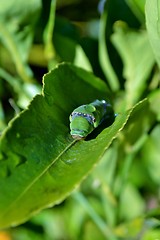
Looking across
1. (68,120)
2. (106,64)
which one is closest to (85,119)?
(68,120)

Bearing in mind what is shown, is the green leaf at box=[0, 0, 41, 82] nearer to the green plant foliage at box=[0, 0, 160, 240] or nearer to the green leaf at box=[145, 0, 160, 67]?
the green plant foliage at box=[0, 0, 160, 240]

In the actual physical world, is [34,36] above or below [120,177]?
above

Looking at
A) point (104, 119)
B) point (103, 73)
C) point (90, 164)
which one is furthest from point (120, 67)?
point (90, 164)

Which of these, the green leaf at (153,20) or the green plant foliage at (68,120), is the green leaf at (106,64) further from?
the green leaf at (153,20)

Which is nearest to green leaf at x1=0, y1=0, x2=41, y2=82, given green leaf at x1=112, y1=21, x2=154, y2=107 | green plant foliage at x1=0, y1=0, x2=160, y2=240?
green plant foliage at x1=0, y1=0, x2=160, y2=240

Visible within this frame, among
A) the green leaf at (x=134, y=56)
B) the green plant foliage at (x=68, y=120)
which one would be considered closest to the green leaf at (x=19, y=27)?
the green plant foliage at (x=68, y=120)

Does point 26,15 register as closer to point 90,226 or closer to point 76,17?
point 76,17
